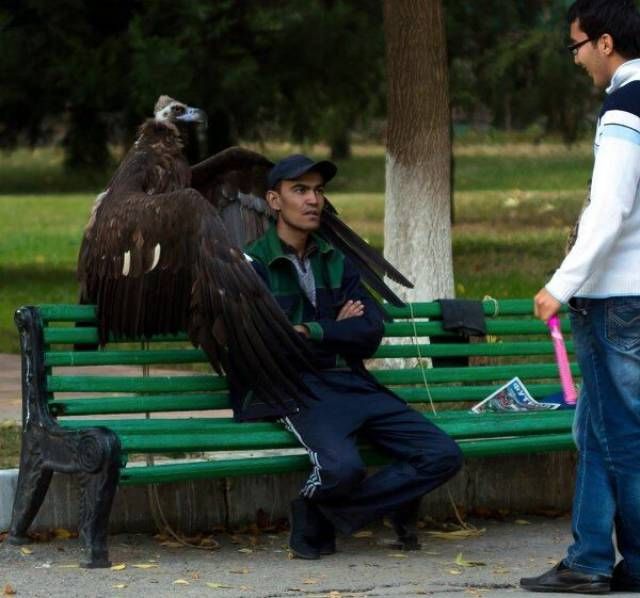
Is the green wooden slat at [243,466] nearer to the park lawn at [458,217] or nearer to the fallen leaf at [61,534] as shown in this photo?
the fallen leaf at [61,534]

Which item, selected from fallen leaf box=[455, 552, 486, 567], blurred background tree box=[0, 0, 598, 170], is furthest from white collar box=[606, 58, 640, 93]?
blurred background tree box=[0, 0, 598, 170]

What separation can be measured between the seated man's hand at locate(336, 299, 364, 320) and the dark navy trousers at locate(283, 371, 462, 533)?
231mm

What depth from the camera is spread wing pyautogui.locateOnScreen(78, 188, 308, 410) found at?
18.7 feet

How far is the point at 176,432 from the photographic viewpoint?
5.64 meters

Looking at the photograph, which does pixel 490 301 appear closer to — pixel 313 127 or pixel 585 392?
pixel 585 392

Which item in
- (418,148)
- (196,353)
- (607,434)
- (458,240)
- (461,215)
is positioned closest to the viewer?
(607,434)

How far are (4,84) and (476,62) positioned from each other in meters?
4.36

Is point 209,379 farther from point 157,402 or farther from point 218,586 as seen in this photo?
point 218,586

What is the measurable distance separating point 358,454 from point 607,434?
2.87ft

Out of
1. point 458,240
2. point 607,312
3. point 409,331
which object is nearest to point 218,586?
point 607,312

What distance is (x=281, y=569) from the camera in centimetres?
566

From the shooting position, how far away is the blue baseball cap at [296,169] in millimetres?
6012

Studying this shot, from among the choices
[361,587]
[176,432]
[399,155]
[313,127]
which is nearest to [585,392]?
[361,587]

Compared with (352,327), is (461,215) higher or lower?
higher
